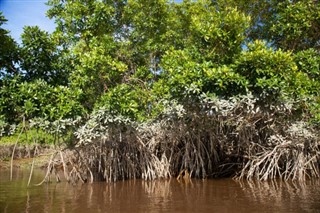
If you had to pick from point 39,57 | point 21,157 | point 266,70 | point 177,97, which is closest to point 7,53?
point 39,57

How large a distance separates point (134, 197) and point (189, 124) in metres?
3.11

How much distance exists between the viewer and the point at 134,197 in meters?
7.16

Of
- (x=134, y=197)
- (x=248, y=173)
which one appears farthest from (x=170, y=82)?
(x=248, y=173)

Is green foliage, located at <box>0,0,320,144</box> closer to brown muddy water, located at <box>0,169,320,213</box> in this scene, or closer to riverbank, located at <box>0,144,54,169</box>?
brown muddy water, located at <box>0,169,320,213</box>

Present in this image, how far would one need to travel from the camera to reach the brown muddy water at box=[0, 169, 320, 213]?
5.87m

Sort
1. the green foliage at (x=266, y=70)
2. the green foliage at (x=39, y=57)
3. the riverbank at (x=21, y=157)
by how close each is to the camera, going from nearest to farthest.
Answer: the green foliage at (x=266, y=70) → the green foliage at (x=39, y=57) → the riverbank at (x=21, y=157)

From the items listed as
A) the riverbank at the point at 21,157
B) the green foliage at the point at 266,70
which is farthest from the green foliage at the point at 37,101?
the riverbank at the point at 21,157

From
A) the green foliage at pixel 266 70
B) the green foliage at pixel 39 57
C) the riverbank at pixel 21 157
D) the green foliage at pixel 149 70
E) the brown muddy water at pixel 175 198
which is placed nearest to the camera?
the brown muddy water at pixel 175 198

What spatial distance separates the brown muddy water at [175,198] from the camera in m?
5.87

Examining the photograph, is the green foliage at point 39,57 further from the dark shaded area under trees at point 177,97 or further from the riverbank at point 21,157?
the riverbank at point 21,157

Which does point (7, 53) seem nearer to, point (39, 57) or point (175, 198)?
point (39, 57)

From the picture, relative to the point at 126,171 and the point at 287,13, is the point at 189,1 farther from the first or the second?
the point at 126,171

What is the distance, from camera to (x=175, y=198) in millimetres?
6816

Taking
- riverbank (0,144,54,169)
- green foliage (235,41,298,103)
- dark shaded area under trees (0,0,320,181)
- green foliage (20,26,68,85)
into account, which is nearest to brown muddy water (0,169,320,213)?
dark shaded area under trees (0,0,320,181)
